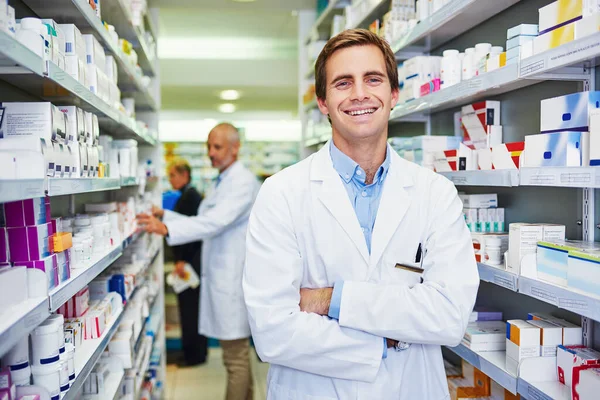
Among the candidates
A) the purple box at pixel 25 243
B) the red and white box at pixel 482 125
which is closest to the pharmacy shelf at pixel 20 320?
the purple box at pixel 25 243

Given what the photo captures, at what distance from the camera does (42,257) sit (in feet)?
5.07

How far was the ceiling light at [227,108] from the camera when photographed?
1027cm

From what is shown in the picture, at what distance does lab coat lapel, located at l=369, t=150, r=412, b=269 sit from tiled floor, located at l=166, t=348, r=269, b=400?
313 centimetres

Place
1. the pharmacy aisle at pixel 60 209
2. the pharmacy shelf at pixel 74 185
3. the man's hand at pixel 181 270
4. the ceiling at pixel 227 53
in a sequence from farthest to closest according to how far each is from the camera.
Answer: the ceiling at pixel 227 53
the man's hand at pixel 181 270
the pharmacy shelf at pixel 74 185
the pharmacy aisle at pixel 60 209

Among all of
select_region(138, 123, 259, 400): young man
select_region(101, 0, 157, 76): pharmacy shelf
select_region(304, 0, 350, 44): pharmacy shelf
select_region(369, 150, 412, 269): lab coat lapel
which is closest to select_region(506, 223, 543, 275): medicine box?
select_region(369, 150, 412, 269): lab coat lapel

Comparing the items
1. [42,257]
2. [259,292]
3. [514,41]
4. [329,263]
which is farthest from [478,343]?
[42,257]

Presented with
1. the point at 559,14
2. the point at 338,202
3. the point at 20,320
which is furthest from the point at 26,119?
the point at 559,14

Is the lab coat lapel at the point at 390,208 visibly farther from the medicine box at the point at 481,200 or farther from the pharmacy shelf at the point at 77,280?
the pharmacy shelf at the point at 77,280

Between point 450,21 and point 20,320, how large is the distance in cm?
224

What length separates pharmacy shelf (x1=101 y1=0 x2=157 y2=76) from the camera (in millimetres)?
2826

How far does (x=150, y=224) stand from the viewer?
3688 millimetres

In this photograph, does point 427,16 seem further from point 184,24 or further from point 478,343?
point 184,24

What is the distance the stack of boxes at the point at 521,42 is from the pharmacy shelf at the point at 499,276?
0.74 m

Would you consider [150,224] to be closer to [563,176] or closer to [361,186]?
[361,186]
